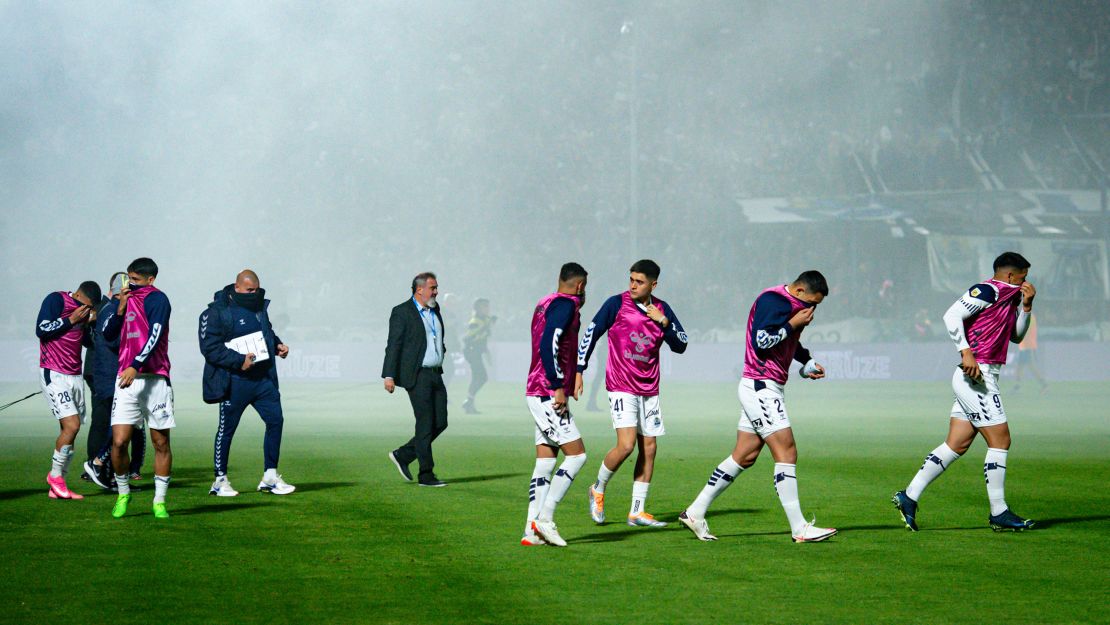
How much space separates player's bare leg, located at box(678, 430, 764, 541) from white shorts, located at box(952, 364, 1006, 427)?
5.66ft

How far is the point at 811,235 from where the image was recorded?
5384 centimetres

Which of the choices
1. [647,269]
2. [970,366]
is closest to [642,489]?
[647,269]

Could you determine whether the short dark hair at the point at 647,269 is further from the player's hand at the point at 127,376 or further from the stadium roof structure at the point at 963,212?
the stadium roof structure at the point at 963,212

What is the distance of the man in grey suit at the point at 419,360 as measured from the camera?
516 inches

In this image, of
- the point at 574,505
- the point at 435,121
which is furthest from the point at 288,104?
the point at 574,505

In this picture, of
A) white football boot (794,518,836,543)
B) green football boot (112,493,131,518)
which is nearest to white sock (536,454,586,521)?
white football boot (794,518,836,543)

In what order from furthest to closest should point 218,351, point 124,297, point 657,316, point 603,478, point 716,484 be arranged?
1. point 218,351
2. point 603,478
3. point 124,297
4. point 716,484
5. point 657,316

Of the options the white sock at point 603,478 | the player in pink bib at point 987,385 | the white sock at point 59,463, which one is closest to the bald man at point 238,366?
the white sock at point 59,463

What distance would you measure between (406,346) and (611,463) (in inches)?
154

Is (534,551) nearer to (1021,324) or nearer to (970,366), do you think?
(970,366)

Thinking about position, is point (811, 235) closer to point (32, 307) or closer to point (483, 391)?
point (483, 391)

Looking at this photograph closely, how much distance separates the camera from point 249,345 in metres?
11.9

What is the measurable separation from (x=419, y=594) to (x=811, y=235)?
48187 millimetres

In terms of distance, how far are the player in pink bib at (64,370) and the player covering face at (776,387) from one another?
596 centimetres
